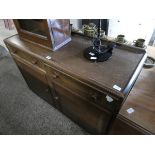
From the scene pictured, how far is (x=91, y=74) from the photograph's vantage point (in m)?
0.77

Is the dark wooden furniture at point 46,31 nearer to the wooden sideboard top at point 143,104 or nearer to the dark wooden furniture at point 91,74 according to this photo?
the dark wooden furniture at point 91,74

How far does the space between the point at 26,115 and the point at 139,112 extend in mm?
1279

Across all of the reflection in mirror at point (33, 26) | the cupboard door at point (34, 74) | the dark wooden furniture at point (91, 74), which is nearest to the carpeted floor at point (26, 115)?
the cupboard door at point (34, 74)

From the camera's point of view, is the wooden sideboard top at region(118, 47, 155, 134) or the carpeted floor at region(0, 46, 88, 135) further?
the carpeted floor at region(0, 46, 88, 135)

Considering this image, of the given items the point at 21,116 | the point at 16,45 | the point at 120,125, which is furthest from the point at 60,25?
the point at 21,116

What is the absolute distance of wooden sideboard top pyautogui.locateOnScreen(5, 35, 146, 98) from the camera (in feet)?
2.35

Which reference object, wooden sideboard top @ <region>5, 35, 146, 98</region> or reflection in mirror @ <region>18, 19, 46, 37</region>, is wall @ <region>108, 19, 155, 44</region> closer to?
wooden sideboard top @ <region>5, 35, 146, 98</region>

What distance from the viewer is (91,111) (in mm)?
947

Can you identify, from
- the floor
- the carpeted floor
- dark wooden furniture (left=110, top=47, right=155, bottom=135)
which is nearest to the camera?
dark wooden furniture (left=110, top=47, right=155, bottom=135)

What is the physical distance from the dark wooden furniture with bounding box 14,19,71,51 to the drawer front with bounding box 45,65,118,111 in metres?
0.21

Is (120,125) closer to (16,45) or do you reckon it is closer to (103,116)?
(103,116)

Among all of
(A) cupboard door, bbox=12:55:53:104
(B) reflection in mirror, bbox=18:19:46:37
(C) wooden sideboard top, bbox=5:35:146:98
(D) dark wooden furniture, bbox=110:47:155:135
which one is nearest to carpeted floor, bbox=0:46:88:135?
(A) cupboard door, bbox=12:55:53:104

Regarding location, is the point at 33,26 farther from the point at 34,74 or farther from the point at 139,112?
the point at 139,112
